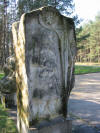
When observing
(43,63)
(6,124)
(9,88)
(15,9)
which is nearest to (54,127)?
(43,63)

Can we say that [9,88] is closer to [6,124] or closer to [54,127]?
[6,124]

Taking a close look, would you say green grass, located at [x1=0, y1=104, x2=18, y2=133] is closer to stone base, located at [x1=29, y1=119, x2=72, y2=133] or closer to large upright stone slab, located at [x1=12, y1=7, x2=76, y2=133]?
large upright stone slab, located at [x1=12, y1=7, x2=76, y2=133]

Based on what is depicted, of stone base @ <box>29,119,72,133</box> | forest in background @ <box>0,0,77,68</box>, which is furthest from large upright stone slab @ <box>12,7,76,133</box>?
forest in background @ <box>0,0,77,68</box>

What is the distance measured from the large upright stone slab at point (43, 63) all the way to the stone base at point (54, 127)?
3.8 inches

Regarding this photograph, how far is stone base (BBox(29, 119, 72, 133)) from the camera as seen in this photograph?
2.44m

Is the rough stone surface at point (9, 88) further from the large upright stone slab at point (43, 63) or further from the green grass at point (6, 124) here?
the large upright stone slab at point (43, 63)

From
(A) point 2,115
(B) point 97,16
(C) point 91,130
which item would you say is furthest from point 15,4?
(B) point 97,16

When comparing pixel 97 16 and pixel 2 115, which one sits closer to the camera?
pixel 2 115

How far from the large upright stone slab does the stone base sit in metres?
0.10

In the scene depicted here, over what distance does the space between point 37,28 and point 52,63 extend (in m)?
0.66

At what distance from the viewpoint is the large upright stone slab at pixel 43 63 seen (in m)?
2.36

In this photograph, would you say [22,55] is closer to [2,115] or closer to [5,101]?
[2,115]

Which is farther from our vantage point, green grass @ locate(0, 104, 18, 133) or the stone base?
green grass @ locate(0, 104, 18, 133)

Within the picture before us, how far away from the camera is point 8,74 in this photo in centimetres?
473
